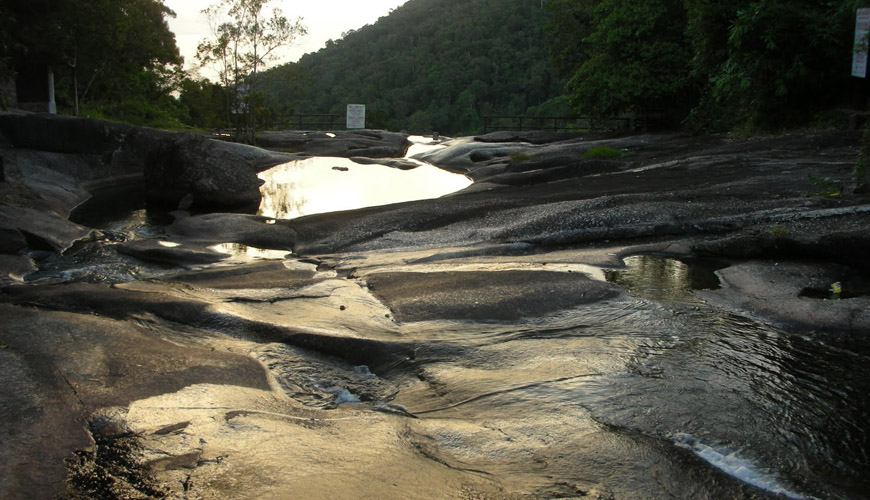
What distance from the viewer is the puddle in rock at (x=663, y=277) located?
6605 mm

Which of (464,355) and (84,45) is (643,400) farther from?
(84,45)

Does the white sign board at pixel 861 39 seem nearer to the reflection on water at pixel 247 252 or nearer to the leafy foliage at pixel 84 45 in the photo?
the reflection on water at pixel 247 252

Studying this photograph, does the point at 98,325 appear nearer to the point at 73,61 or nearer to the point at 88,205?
the point at 88,205

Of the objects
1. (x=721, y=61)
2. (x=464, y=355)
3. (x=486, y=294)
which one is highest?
(x=721, y=61)

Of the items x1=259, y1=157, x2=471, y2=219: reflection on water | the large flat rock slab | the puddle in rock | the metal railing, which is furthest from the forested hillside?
the large flat rock slab

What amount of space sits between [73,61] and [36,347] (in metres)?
22.9

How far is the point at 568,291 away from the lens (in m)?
6.47

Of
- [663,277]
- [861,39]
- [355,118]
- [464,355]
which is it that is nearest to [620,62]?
[861,39]

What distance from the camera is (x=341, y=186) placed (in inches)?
722

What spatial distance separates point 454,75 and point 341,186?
175 feet

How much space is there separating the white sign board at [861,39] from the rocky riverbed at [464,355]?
12.1 ft

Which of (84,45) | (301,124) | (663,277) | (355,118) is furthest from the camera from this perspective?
(301,124)

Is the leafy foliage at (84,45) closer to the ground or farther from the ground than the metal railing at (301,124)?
farther from the ground

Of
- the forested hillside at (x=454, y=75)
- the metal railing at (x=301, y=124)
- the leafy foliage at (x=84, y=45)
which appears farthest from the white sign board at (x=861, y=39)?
the forested hillside at (x=454, y=75)
